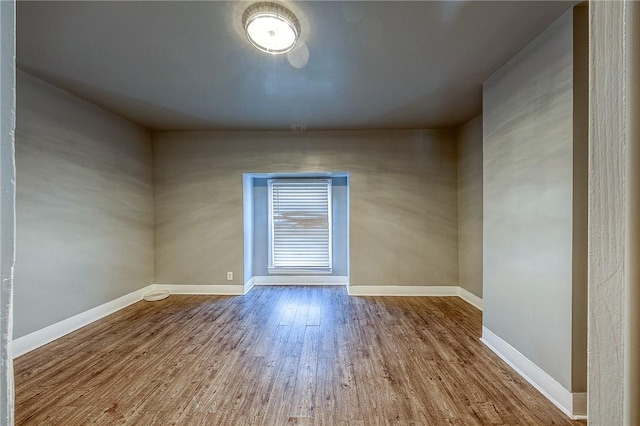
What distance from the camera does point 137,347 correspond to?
2701 mm

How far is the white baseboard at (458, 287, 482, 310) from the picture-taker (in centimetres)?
373

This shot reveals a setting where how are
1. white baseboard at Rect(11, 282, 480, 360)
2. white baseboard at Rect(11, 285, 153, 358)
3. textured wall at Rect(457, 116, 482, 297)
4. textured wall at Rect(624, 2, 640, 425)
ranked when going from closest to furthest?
textured wall at Rect(624, 2, 640, 425) < white baseboard at Rect(11, 285, 153, 358) < white baseboard at Rect(11, 282, 480, 360) < textured wall at Rect(457, 116, 482, 297)

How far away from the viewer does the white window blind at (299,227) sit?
4.91 m

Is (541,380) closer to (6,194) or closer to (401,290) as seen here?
(401,290)

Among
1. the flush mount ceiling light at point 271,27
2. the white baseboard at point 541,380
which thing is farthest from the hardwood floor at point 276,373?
the flush mount ceiling light at point 271,27

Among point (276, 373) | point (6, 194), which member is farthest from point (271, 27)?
point (276, 373)

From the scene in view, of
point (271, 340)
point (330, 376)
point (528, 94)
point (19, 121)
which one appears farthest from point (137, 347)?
point (528, 94)

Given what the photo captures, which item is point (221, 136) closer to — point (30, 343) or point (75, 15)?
point (75, 15)

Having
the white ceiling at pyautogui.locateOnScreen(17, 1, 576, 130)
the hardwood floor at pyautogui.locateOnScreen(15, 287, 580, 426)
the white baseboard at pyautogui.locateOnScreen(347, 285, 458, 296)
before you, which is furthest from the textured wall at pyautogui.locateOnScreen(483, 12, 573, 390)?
the white baseboard at pyautogui.locateOnScreen(347, 285, 458, 296)

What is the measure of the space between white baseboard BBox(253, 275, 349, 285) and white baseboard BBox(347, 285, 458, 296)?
63 cm

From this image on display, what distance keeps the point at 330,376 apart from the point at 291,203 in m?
3.13

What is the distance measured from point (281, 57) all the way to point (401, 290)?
11.4 feet

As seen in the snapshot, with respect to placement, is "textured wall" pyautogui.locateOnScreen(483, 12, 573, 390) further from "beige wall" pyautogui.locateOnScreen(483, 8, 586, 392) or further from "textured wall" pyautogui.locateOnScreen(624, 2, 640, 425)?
"textured wall" pyautogui.locateOnScreen(624, 2, 640, 425)

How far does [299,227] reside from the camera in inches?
195
